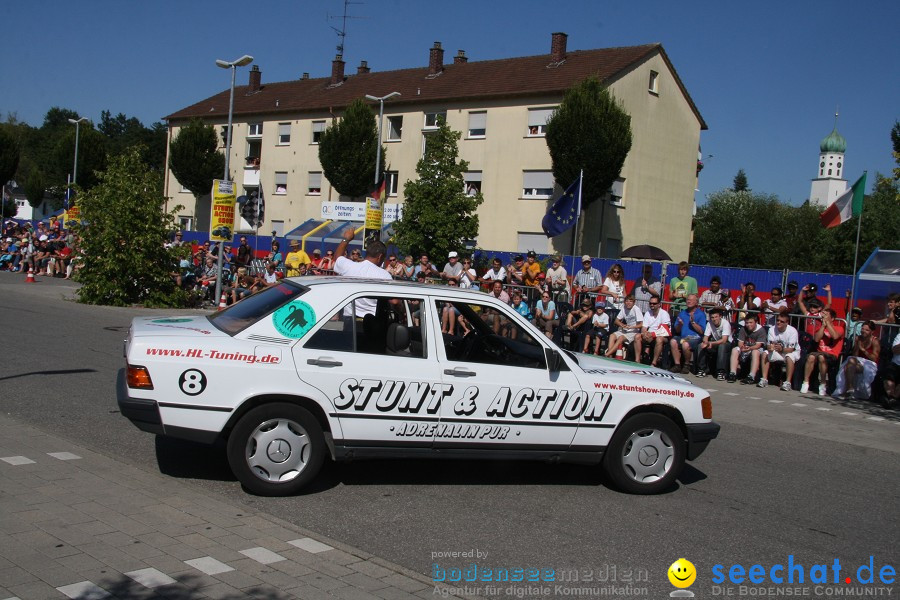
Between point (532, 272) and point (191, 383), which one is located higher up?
point (532, 272)

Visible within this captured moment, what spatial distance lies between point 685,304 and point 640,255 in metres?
10.7

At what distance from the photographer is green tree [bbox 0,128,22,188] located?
2427 inches

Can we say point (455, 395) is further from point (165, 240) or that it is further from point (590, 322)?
point (165, 240)

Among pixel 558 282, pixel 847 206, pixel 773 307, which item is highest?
pixel 847 206

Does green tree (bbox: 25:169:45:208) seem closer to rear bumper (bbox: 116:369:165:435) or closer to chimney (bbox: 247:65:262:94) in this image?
chimney (bbox: 247:65:262:94)

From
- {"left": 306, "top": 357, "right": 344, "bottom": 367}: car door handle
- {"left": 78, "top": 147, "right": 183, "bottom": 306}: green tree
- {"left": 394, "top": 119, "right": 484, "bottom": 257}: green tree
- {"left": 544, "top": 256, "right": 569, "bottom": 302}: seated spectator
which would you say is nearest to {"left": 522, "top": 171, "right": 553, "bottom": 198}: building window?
{"left": 394, "top": 119, "right": 484, "bottom": 257}: green tree

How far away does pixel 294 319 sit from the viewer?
614 centimetres

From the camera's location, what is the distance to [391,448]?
6176mm

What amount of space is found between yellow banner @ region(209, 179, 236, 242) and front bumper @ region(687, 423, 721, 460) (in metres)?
16.8

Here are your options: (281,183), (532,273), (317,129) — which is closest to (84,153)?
(281,183)

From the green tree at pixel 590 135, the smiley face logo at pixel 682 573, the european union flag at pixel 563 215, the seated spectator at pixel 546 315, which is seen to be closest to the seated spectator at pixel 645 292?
the seated spectator at pixel 546 315

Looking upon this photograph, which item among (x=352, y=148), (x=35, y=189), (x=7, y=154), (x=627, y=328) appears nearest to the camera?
(x=627, y=328)

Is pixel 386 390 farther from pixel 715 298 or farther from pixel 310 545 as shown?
pixel 715 298

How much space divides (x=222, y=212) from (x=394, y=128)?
2417cm
